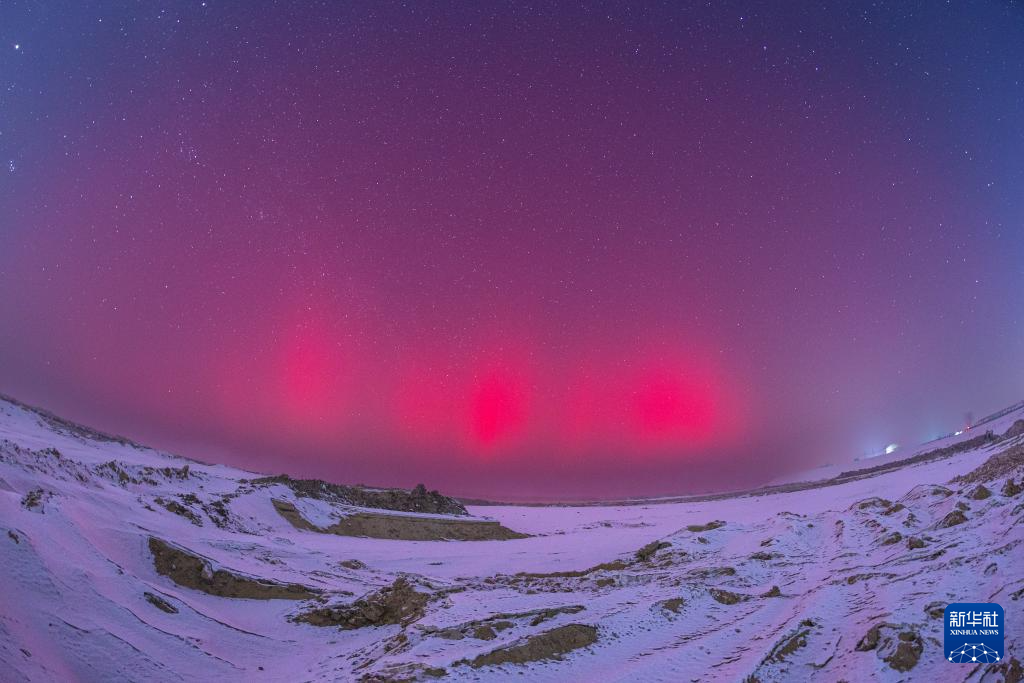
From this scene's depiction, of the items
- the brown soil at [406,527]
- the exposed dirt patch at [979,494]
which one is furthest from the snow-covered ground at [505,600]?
the brown soil at [406,527]

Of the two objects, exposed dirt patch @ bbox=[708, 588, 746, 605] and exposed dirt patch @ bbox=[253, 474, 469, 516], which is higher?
exposed dirt patch @ bbox=[253, 474, 469, 516]

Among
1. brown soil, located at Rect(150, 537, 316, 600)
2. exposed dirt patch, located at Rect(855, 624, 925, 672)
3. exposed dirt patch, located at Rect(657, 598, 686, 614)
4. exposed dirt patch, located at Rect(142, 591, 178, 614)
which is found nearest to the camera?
exposed dirt patch, located at Rect(855, 624, 925, 672)

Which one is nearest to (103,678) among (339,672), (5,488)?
(339,672)

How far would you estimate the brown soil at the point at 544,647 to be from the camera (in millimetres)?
8531

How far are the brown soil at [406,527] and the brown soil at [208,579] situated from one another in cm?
1138

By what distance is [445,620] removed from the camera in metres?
10.5

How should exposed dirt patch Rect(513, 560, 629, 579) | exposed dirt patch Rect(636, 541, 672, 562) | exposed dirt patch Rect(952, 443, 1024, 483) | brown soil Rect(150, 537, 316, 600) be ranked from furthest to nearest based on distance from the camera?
exposed dirt patch Rect(952, 443, 1024, 483)
exposed dirt patch Rect(636, 541, 672, 562)
exposed dirt patch Rect(513, 560, 629, 579)
brown soil Rect(150, 537, 316, 600)

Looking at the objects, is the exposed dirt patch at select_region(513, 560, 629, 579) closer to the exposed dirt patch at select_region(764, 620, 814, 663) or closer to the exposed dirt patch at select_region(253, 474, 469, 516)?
the exposed dirt patch at select_region(764, 620, 814, 663)

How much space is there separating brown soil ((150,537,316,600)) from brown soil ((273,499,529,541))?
11379 millimetres

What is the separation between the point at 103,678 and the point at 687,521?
31.8m

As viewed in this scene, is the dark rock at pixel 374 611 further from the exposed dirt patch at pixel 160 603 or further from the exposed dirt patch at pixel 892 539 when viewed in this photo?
the exposed dirt patch at pixel 892 539

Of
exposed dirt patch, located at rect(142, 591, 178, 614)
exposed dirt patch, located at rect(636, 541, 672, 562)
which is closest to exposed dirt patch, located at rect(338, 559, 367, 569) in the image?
exposed dirt patch, located at rect(142, 591, 178, 614)

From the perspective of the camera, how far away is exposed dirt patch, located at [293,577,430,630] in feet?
40.8

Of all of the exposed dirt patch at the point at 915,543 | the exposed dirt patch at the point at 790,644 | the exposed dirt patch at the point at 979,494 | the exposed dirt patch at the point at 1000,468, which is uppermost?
the exposed dirt patch at the point at 1000,468
